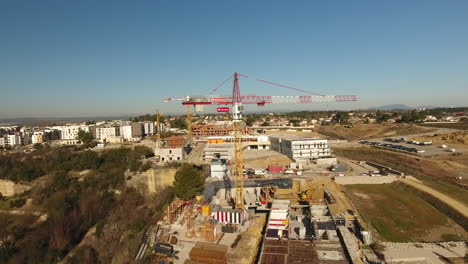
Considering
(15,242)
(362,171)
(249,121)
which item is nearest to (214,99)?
(362,171)

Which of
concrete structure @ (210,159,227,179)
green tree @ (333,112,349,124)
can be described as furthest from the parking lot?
concrete structure @ (210,159,227,179)

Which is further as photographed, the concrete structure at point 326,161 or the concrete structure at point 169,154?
the concrete structure at point 169,154

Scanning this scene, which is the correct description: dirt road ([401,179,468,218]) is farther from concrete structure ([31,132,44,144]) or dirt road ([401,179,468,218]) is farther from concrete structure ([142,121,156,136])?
concrete structure ([31,132,44,144])

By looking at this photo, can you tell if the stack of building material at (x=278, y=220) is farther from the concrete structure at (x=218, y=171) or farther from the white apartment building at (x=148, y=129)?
the white apartment building at (x=148, y=129)

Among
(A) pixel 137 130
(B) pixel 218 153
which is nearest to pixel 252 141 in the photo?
(B) pixel 218 153

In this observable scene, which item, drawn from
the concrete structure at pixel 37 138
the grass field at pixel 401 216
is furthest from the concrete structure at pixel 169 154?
the concrete structure at pixel 37 138
